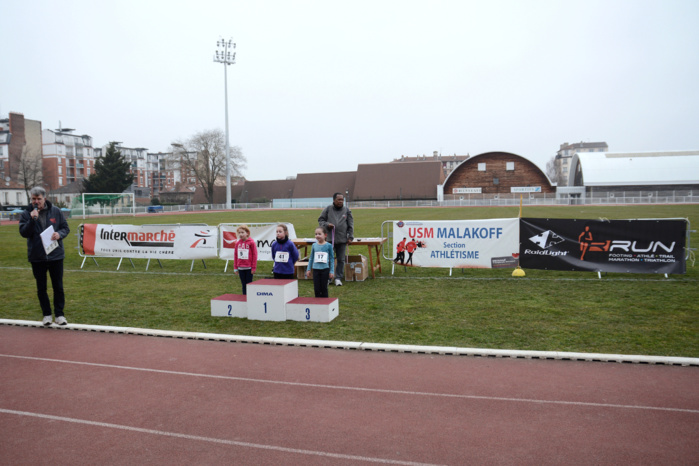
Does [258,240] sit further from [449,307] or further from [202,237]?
[449,307]

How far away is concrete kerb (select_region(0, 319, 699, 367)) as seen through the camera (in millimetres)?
6098

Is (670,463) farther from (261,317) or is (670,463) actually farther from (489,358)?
(261,317)

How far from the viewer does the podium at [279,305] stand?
8.32m

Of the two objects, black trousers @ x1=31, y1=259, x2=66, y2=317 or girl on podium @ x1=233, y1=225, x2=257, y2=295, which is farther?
girl on podium @ x1=233, y1=225, x2=257, y2=295

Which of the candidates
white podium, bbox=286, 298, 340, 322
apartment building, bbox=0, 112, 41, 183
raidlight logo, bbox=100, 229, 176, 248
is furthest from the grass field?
apartment building, bbox=0, 112, 41, 183

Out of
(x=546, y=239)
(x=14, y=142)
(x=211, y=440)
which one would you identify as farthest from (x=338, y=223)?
(x=14, y=142)

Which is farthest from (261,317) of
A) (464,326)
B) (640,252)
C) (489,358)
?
(640,252)

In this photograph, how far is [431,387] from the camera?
5.46 meters

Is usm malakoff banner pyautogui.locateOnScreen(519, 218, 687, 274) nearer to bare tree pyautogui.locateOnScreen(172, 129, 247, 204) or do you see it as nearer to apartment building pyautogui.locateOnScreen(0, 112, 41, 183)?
bare tree pyautogui.locateOnScreen(172, 129, 247, 204)

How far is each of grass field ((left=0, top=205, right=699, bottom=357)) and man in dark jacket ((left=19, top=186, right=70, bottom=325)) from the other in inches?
22.3

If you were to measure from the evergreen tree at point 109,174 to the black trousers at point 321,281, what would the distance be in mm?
71886

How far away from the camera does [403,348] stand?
6.71m

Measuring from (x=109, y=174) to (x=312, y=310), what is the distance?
73.5 m

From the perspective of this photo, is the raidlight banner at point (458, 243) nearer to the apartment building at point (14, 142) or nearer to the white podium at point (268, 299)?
the white podium at point (268, 299)
